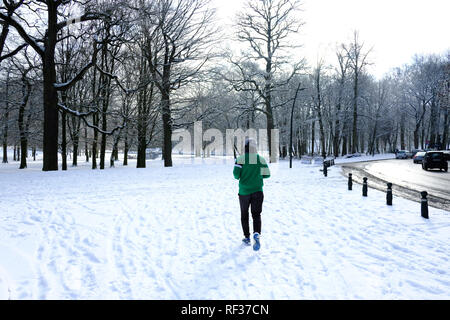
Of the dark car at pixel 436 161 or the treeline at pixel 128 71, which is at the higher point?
the treeline at pixel 128 71

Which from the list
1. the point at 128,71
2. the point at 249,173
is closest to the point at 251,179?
the point at 249,173

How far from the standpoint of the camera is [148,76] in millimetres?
20297

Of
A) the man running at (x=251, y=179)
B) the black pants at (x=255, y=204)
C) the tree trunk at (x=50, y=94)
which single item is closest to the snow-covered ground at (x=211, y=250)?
the black pants at (x=255, y=204)

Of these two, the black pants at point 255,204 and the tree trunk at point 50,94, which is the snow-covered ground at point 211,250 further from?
the tree trunk at point 50,94

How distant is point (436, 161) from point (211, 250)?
22.8m

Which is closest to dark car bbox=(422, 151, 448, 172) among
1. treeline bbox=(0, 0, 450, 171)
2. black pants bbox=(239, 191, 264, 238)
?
treeline bbox=(0, 0, 450, 171)

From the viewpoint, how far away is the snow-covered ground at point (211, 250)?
3617 millimetres

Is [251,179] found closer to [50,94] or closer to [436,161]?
[50,94]

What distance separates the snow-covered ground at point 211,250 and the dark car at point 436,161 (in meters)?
15.1

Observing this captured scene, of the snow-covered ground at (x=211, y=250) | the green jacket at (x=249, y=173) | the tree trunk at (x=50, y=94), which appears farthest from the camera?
the tree trunk at (x=50, y=94)

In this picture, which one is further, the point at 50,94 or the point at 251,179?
the point at 50,94

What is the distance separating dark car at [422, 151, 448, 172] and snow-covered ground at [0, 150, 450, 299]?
1508cm

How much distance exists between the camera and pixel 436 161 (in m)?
20.8
